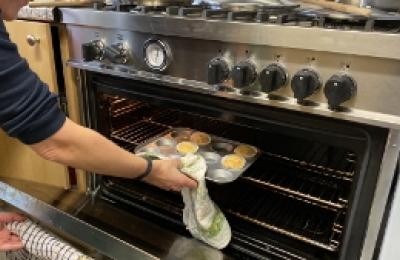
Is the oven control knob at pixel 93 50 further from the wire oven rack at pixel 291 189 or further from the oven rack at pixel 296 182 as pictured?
the oven rack at pixel 296 182

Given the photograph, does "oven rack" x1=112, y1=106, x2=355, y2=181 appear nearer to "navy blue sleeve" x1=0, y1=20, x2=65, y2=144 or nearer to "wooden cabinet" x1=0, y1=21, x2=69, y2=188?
"wooden cabinet" x1=0, y1=21, x2=69, y2=188

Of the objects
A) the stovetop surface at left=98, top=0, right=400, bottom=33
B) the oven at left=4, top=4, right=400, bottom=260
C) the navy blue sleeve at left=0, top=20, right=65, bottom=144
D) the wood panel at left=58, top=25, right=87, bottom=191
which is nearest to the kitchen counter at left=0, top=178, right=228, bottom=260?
the oven at left=4, top=4, right=400, bottom=260

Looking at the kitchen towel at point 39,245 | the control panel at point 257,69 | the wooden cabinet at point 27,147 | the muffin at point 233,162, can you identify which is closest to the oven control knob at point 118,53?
the control panel at point 257,69

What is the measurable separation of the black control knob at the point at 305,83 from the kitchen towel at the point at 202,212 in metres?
0.33

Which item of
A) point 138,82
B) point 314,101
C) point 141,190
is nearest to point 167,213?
point 141,190

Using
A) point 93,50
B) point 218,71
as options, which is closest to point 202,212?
point 218,71

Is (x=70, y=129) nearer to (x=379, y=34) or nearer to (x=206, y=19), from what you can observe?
(x=206, y=19)

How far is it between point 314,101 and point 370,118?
0.10 meters

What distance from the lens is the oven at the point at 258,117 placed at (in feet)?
2.13

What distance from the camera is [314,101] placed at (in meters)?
0.69

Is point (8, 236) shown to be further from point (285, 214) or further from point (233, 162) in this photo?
point (285, 214)

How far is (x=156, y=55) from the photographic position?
2.78ft

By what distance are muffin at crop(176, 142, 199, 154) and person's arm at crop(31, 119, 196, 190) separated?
0.65ft

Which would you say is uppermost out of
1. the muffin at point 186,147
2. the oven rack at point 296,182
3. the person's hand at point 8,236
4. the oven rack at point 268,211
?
the muffin at point 186,147
